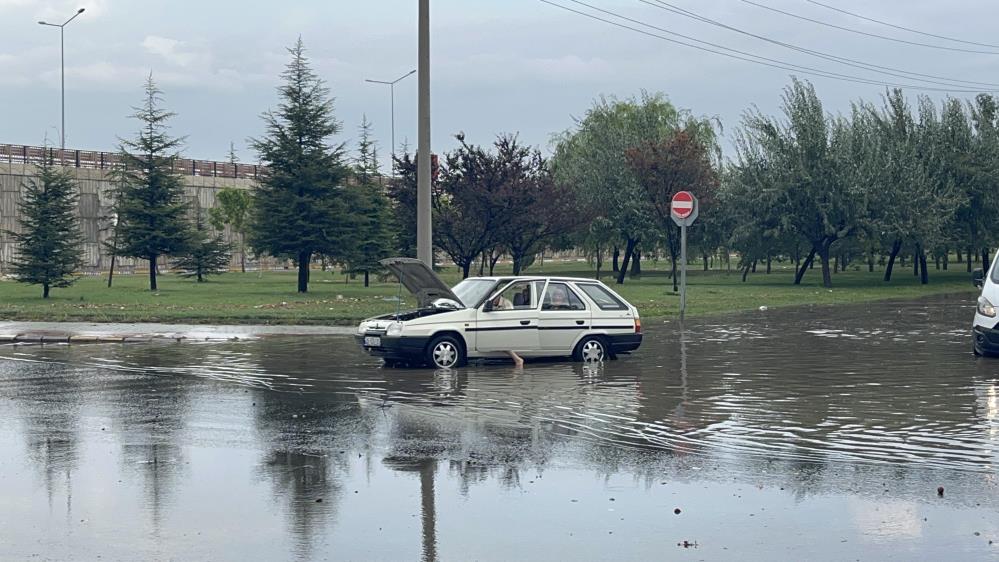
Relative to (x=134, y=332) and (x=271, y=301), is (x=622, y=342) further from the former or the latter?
(x=271, y=301)

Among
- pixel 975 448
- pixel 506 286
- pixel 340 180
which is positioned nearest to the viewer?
pixel 975 448

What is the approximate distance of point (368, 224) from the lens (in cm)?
4678

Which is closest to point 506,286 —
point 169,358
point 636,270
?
point 169,358

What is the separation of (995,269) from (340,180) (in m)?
28.6

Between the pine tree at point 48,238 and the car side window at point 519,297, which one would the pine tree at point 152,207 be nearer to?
the pine tree at point 48,238

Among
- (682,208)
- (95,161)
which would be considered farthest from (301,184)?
(95,161)

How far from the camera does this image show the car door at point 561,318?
18.3 m

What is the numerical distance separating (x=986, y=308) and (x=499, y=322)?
752 centimetres

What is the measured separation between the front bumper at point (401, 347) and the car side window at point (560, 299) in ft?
6.83

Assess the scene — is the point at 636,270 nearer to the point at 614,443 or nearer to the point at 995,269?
the point at 995,269

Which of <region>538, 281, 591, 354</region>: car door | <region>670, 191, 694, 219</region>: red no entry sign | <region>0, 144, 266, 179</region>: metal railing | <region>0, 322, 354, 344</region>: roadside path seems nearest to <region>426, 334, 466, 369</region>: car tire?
<region>538, 281, 591, 354</region>: car door

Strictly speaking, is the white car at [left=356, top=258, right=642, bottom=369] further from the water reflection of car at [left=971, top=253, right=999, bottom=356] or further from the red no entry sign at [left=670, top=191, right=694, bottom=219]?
the red no entry sign at [left=670, top=191, right=694, bottom=219]

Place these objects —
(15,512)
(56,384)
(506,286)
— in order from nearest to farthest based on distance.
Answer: (15,512) < (56,384) < (506,286)

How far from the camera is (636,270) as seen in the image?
6569 cm
